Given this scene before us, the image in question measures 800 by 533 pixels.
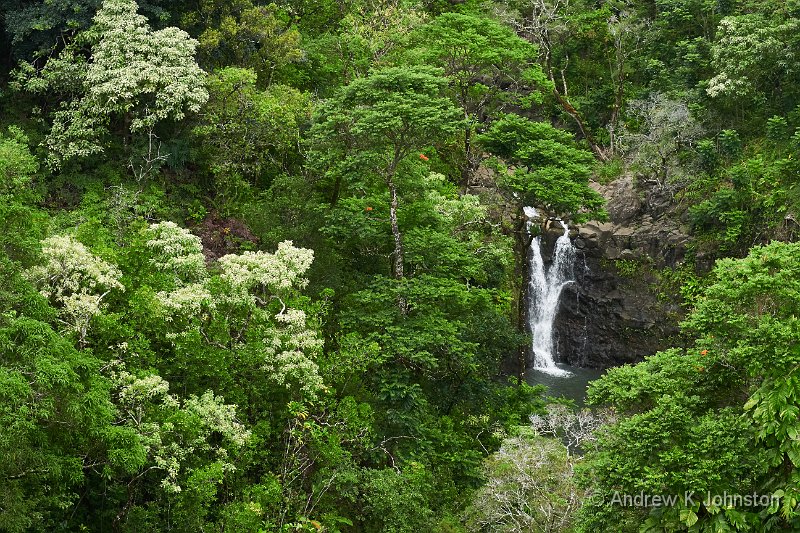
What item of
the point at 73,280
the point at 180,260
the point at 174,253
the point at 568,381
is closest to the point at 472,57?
the point at 568,381

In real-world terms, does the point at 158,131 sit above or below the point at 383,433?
above

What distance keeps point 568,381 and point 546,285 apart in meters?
4.70

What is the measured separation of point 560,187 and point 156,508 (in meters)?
16.1

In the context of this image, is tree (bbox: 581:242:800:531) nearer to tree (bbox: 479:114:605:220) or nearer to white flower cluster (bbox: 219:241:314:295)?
white flower cluster (bbox: 219:241:314:295)

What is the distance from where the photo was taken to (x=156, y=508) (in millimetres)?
14383

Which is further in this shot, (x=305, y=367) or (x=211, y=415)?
(x=305, y=367)

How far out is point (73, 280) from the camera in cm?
1486

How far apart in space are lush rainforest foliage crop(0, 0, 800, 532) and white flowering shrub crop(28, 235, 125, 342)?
0.22 feet

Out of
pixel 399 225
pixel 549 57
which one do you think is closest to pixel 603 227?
pixel 549 57

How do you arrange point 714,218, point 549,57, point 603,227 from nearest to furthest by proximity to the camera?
point 714,218 < point 603,227 < point 549,57

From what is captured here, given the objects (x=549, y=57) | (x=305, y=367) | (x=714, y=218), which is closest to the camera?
(x=305, y=367)

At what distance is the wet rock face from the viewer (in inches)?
1310

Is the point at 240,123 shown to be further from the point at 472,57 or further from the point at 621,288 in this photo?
the point at 621,288

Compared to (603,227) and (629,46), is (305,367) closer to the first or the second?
(603,227)
